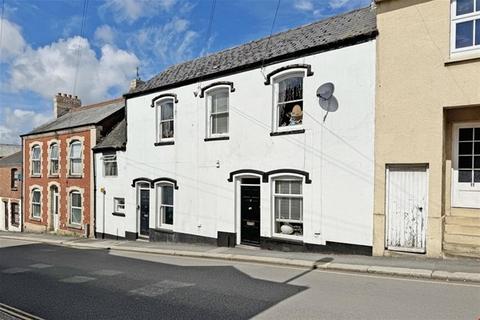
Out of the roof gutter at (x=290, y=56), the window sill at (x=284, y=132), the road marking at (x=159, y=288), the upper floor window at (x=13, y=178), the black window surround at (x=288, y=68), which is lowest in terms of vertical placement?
the road marking at (x=159, y=288)

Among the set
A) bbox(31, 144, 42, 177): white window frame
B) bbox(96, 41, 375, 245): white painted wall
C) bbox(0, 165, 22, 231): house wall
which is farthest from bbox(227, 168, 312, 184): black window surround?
bbox(0, 165, 22, 231): house wall

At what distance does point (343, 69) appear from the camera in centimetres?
1141

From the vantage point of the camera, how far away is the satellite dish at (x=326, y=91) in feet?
37.7

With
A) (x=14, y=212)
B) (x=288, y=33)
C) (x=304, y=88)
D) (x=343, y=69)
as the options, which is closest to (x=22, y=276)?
(x=304, y=88)

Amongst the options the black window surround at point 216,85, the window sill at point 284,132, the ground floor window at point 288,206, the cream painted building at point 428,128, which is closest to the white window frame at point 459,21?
the cream painted building at point 428,128

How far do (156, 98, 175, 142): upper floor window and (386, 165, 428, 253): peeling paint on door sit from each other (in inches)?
382

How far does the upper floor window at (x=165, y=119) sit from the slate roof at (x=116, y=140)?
280 cm

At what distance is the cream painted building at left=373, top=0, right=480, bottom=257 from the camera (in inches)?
384

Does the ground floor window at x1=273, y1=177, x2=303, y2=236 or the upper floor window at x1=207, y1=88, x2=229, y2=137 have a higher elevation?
the upper floor window at x1=207, y1=88, x2=229, y2=137

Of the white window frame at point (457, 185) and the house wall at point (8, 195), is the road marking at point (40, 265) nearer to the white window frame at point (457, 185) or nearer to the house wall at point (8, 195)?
the white window frame at point (457, 185)

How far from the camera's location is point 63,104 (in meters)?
28.9

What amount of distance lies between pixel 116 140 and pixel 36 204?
1093cm

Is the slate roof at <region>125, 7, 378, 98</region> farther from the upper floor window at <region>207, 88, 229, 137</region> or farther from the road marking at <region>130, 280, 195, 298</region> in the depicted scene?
the road marking at <region>130, 280, 195, 298</region>

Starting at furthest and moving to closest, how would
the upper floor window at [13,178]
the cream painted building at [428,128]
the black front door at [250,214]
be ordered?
the upper floor window at [13,178], the black front door at [250,214], the cream painted building at [428,128]
